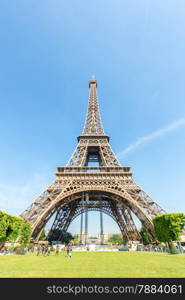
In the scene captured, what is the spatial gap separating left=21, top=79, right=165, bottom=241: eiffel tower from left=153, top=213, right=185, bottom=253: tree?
1821mm

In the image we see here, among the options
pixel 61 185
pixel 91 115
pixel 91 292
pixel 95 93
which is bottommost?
pixel 91 292

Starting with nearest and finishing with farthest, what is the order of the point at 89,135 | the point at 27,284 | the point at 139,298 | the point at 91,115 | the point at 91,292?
1. the point at 139,298
2. the point at 91,292
3. the point at 27,284
4. the point at 89,135
5. the point at 91,115

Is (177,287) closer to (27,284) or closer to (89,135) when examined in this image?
(27,284)

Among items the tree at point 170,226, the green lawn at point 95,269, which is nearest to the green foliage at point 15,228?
the green lawn at point 95,269

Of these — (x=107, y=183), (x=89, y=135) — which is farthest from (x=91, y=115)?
(x=107, y=183)

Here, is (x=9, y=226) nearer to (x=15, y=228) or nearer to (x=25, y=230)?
(x=15, y=228)

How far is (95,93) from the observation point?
184 ft

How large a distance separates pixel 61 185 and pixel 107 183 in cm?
848

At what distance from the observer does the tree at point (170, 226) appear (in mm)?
23844

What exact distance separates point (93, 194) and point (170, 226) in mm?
18461

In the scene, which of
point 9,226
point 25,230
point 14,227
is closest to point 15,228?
point 14,227

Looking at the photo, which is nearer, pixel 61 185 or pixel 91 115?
pixel 61 185

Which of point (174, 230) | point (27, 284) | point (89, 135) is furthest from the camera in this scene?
point (89, 135)

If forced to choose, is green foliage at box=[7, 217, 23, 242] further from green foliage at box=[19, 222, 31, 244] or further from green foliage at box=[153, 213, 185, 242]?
green foliage at box=[153, 213, 185, 242]
